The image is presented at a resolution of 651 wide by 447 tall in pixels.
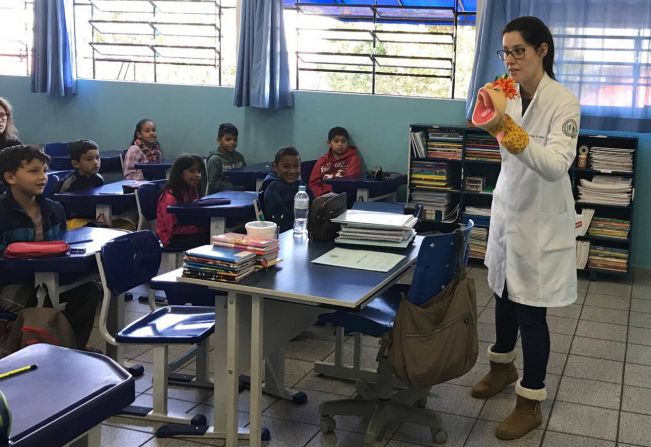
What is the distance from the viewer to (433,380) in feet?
9.23

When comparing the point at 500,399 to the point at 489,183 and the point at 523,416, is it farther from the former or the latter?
the point at 489,183

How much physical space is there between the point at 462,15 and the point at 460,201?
61.4 inches

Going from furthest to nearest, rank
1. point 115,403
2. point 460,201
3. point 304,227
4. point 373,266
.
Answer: point 460,201, point 304,227, point 373,266, point 115,403

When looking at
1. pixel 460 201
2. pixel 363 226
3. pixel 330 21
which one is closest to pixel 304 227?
pixel 363 226

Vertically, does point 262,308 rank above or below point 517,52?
below

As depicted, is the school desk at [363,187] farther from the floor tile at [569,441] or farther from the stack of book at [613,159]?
the floor tile at [569,441]

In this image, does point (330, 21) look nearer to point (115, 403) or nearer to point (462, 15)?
point (462, 15)

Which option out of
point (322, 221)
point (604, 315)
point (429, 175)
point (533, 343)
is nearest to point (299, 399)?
point (322, 221)

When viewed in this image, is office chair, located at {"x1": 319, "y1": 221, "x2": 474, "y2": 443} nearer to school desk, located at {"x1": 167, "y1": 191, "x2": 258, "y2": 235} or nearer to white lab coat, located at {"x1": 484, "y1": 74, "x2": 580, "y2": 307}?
white lab coat, located at {"x1": 484, "y1": 74, "x2": 580, "y2": 307}

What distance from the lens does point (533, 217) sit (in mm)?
3020

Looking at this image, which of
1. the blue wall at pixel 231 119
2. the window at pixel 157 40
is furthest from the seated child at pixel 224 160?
the window at pixel 157 40

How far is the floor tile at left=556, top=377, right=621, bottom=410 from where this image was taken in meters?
3.54

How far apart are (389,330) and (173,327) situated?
0.88 meters

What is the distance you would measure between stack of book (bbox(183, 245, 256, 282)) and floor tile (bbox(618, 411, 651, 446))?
1.64 meters
